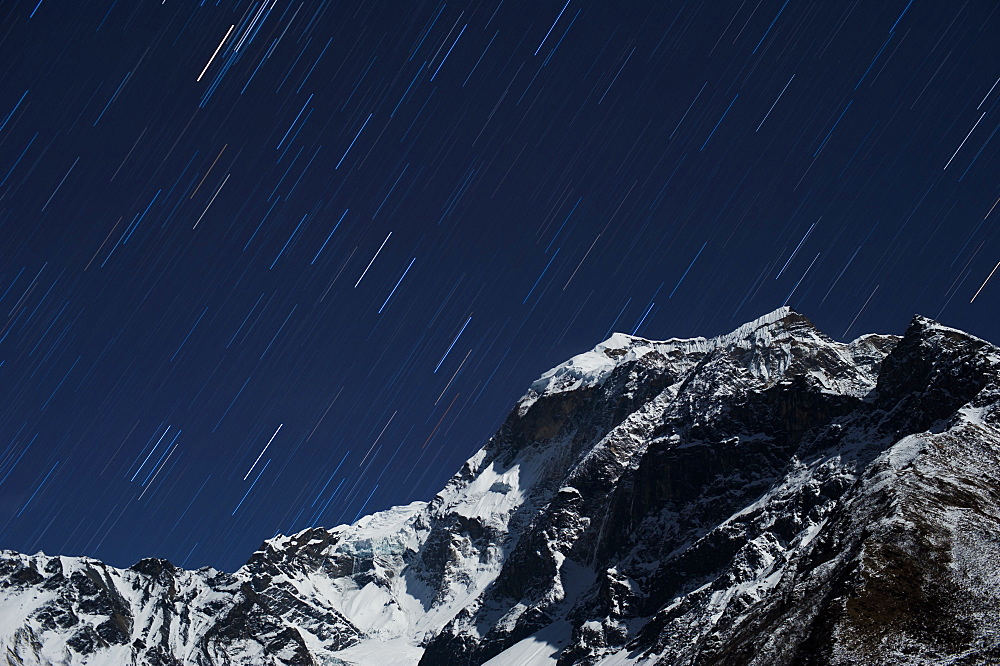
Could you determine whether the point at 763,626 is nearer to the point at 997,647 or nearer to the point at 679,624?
the point at 997,647

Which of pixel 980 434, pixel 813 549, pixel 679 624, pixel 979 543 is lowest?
pixel 679 624

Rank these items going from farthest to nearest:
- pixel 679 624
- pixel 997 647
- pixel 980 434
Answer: pixel 679 624, pixel 980 434, pixel 997 647

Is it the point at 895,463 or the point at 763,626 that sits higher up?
the point at 895,463

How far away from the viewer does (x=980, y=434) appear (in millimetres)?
126312

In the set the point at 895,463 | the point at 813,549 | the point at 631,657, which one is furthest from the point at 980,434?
the point at 631,657

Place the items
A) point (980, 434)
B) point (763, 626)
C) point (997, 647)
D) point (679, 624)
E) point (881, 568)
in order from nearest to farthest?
point (997, 647)
point (881, 568)
point (763, 626)
point (980, 434)
point (679, 624)

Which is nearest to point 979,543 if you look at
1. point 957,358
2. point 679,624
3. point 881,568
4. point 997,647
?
point 881,568

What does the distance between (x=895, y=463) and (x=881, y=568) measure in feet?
109

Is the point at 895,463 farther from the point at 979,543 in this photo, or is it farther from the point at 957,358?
the point at 957,358

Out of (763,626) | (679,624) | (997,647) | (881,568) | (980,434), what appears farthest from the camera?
(679,624)

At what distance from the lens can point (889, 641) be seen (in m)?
73.6

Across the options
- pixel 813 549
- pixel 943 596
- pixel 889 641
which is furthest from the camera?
pixel 813 549

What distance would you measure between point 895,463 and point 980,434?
64.0 feet

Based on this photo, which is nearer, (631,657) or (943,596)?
(943,596)
